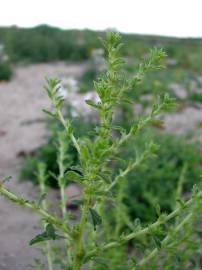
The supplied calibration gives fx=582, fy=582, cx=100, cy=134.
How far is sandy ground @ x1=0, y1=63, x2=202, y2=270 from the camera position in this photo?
9.12 ft

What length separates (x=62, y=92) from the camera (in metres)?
4.62

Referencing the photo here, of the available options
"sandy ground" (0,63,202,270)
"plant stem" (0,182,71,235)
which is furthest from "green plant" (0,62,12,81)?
"plant stem" (0,182,71,235)

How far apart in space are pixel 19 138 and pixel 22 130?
376 mm

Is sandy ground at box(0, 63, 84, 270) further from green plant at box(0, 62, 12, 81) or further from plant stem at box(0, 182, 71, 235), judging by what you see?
plant stem at box(0, 182, 71, 235)

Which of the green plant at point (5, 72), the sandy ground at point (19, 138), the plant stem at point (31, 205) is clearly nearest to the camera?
the plant stem at point (31, 205)

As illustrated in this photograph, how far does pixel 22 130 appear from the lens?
5848 millimetres

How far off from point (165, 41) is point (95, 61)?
6480mm

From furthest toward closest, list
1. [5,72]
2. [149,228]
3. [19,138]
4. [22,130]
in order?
[5,72], [22,130], [19,138], [149,228]

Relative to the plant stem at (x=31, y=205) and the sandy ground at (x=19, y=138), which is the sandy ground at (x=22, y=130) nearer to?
the sandy ground at (x=19, y=138)

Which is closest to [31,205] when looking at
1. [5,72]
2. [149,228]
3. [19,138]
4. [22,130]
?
[149,228]

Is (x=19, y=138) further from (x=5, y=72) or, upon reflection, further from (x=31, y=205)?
(x=31, y=205)

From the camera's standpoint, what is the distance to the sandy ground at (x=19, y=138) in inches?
107

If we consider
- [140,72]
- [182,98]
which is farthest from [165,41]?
[140,72]

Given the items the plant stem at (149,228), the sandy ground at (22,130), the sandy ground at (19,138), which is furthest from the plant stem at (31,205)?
the sandy ground at (19,138)
